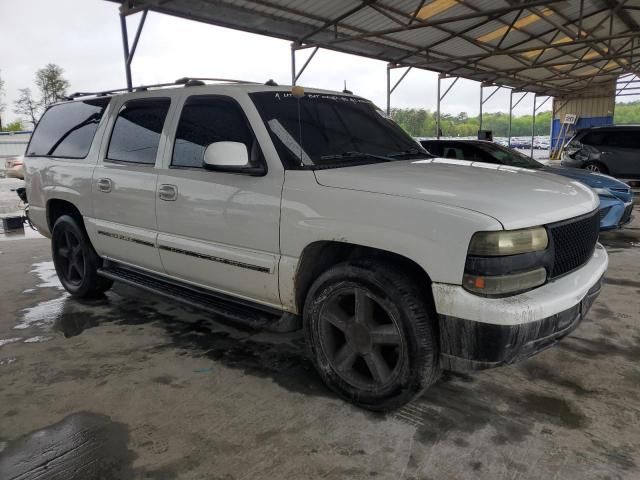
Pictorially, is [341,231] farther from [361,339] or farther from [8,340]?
[8,340]

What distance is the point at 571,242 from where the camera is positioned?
260cm

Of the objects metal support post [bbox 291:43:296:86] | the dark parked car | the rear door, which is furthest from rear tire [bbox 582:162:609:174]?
the rear door

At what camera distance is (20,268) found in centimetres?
613

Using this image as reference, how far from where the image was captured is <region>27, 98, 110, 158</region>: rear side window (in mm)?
4355

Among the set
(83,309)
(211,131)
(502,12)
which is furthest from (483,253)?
(502,12)

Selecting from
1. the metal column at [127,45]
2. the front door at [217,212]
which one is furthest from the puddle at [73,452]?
the metal column at [127,45]

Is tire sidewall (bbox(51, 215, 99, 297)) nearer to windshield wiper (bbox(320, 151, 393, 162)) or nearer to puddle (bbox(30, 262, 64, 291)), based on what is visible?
puddle (bbox(30, 262, 64, 291))

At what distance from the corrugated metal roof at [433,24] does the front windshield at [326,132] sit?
638cm

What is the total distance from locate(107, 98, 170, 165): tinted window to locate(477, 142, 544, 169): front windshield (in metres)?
5.69

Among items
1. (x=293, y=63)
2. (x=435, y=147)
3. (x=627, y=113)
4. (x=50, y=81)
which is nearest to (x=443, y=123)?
(x=293, y=63)

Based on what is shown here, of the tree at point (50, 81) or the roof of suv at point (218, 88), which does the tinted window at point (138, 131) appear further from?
the tree at point (50, 81)

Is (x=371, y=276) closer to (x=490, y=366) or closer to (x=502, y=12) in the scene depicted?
(x=490, y=366)

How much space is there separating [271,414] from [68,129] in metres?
3.58

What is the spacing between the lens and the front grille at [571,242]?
96.7 inches
